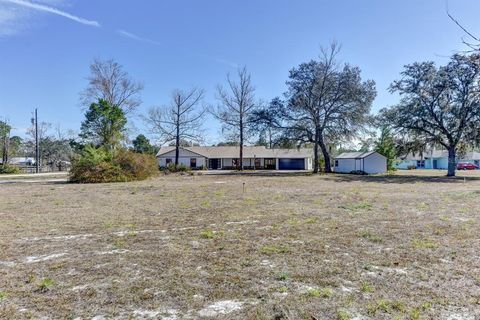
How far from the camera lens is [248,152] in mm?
53438

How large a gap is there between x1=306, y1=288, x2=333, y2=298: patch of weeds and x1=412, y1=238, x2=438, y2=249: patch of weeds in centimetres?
267

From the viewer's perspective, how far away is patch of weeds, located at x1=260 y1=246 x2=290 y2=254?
17.4 ft

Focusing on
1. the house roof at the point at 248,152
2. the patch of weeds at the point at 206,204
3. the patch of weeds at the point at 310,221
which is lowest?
the patch of weeds at the point at 310,221

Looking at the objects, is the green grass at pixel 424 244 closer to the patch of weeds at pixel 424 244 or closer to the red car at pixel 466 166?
the patch of weeds at pixel 424 244

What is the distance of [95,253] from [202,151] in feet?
159

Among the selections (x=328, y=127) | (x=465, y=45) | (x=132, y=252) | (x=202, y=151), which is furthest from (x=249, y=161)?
(x=465, y=45)

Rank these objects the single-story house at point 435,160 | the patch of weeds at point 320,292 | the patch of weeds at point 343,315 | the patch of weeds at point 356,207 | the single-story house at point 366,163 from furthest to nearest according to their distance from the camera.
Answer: the single-story house at point 435,160, the single-story house at point 366,163, the patch of weeds at point 356,207, the patch of weeds at point 320,292, the patch of weeds at point 343,315

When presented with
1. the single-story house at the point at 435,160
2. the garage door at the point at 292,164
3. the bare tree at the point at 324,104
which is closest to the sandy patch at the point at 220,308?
the bare tree at the point at 324,104

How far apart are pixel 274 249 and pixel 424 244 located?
2.55m

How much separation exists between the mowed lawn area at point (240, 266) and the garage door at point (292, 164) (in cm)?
4414

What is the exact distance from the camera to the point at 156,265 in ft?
15.4

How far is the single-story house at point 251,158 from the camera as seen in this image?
51.7 metres

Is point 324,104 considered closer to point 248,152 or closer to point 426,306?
point 248,152

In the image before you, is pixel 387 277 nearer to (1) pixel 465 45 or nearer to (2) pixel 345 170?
(1) pixel 465 45
